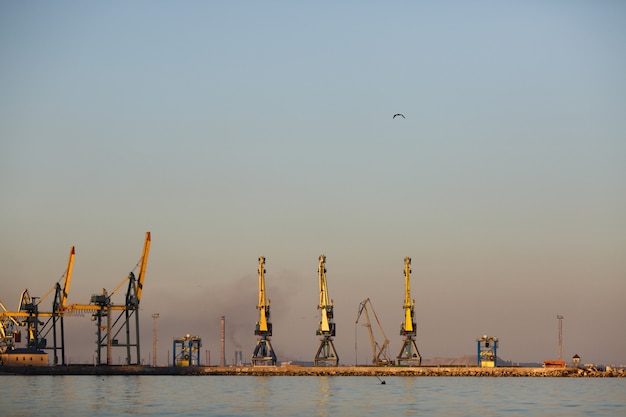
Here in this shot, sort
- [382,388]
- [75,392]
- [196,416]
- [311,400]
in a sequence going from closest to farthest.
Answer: [196,416], [311,400], [75,392], [382,388]

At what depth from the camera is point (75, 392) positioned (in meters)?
134

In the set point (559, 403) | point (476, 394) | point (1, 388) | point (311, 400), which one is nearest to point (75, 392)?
point (1, 388)

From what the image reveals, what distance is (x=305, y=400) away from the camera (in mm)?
121562

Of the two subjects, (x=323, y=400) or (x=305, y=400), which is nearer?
(x=323, y=400)

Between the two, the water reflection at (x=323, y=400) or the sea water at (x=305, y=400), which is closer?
the sea water at (x=305, y=400)

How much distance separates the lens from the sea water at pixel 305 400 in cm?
10106

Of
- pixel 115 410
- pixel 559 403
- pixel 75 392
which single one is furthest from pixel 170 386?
pixel 559 403

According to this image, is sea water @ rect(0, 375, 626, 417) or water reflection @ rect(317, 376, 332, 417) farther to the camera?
water reflection @ rect(317, 376, 332, 417)

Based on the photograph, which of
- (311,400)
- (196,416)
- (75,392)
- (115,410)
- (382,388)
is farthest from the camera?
(382,388)

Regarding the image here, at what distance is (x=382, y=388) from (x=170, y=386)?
3155cm

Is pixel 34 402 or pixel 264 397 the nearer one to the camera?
pixel 34 402

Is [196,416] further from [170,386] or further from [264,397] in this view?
[170,386]

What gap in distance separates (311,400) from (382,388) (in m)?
32.1

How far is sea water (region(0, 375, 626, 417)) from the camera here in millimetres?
101062
